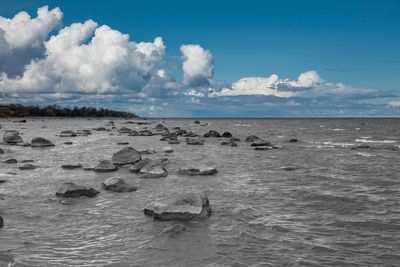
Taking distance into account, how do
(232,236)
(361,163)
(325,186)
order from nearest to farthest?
(232,236) < (325,186) < (361,163)

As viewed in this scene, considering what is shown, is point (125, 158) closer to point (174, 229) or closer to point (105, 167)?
point (105, 167)

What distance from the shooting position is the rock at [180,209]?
1041cm

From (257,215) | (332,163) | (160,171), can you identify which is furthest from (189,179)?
(332,163)

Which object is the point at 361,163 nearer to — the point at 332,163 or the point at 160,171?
the point at 332,163

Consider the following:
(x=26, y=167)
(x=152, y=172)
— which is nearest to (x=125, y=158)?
(x=152, y=172)

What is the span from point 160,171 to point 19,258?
10.5 m

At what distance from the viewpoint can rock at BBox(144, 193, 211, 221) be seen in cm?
1041

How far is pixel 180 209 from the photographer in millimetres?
10453

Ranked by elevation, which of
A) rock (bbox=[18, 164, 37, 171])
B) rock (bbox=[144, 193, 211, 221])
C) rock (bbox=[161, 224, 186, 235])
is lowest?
rock (bbox=[18, 164, 37, 171])

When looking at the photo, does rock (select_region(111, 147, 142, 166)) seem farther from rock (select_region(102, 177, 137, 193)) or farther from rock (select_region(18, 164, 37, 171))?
rock (select_region(102, 177, 137, 193))

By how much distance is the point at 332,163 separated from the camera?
955 inches

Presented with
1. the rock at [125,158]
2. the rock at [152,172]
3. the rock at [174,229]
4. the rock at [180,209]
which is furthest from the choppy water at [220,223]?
the rock at [125,158]

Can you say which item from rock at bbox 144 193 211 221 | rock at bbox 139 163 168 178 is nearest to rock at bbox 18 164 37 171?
rock at bbox 139 163 168 178

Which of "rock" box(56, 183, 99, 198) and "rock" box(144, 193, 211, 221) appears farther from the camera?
"rock" box(56, 183, 99, 198)
